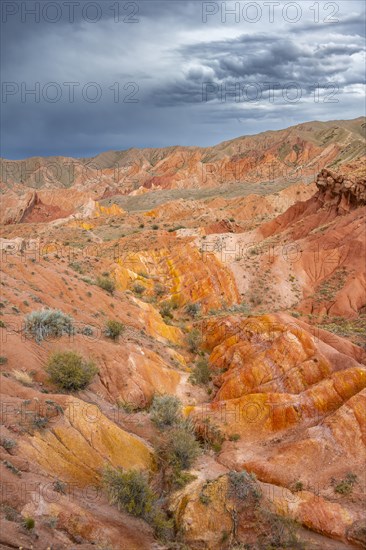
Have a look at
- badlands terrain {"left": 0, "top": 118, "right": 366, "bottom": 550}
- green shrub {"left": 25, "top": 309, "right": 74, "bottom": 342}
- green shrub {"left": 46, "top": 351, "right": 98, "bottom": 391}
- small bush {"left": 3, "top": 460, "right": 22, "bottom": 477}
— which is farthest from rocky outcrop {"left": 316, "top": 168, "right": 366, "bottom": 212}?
small bush {"left": 3, "top": 460, "right": 22, "bottom": 477}

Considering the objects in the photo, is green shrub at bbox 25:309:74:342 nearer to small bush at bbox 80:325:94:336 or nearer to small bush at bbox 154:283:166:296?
small bush at bbox 80:325:94:336

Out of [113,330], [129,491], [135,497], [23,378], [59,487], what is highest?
[23,378]

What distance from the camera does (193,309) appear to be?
32406 mm

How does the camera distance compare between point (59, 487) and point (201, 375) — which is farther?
point (201, 375)

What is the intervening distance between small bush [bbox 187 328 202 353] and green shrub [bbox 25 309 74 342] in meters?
8.76

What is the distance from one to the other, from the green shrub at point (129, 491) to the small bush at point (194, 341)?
534 inches

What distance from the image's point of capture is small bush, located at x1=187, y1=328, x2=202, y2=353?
81.0 ft

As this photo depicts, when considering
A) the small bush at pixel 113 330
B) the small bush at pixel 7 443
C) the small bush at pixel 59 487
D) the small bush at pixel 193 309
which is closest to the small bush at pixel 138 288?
the small bush at pixel 193 309

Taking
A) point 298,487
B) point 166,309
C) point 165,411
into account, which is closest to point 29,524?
point 298,487

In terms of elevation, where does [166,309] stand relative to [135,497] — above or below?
below

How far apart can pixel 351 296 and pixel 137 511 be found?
93.5ft

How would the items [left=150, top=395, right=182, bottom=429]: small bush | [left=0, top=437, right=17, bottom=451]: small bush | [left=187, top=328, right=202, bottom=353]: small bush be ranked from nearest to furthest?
[left=0, top=437, right=17, bottom=451]: small bush < [left=150, top=395, right=182, bottom=429]: small bush < [left=187, top=328, right=202, bottom=353]: small bush

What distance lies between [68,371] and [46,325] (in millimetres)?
3146

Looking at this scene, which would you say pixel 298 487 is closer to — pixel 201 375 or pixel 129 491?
pixel 129 491
